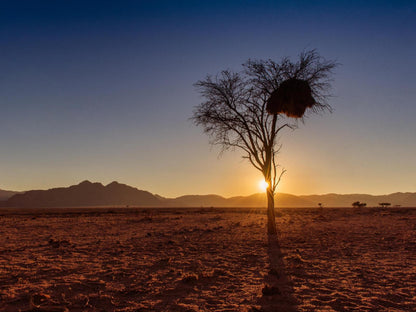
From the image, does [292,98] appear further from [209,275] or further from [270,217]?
[209,275]

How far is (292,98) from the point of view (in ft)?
47.1

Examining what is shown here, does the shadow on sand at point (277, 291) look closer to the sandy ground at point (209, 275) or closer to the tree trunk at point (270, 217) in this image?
the sandy ground at point (209, 275)

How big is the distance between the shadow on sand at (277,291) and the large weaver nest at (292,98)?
27.8 ft

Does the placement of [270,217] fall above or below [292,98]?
below

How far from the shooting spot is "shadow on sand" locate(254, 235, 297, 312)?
16.2 feet

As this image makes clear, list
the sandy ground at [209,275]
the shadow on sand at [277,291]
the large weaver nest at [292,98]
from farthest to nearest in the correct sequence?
the large weaver nest at [292,98], the sandy ground at [209,275], the shadow on sand at [277,291]

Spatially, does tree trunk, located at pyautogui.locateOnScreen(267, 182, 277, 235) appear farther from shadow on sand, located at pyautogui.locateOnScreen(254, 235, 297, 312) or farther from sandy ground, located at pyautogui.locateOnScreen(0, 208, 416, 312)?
shadow on sand, located at pyautogui.locateOnScreen(254, 235, 297, 312)

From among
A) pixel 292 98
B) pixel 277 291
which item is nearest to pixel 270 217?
pixel 292 98

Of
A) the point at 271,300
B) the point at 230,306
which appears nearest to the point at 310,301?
the point at 271,300

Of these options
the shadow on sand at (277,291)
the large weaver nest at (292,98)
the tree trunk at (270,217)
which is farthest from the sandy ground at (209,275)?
the large weaver nest at (292,98)

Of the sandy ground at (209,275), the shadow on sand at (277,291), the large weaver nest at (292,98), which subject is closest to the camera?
the shadow on sand at (277,291)

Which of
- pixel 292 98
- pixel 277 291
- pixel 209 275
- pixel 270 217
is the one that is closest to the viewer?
pixel 277 291

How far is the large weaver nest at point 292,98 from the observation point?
14.4 meters

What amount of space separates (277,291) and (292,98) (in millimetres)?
10728
